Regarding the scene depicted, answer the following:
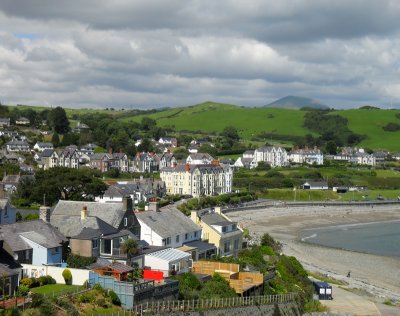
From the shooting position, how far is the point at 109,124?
167 meters

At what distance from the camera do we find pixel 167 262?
3619 centimetres

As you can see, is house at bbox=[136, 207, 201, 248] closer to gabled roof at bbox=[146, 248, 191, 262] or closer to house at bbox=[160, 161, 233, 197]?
gabled roof at bbox=[146, 248, 191, 262]

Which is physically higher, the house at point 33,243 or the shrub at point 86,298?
the house at point 33,243

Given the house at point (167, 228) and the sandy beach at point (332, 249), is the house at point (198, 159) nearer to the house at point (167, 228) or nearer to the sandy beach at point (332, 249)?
the sandy beach at point (332, 249)

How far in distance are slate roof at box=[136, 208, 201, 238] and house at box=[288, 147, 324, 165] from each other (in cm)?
12734

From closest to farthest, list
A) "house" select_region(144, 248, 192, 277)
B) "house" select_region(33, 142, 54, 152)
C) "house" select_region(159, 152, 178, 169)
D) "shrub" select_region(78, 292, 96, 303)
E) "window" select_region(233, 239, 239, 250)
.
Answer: "shrub" select_region(78, 292, 96, 303)
"house" select_region(144, 248, 192, 277)
"window" select_region(233, 239, 239, 250)
"house" select_region(33, 142, 54, 152)
"house" select_region(159, 152, 178, 169)

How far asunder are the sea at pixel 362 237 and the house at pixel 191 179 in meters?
27.1

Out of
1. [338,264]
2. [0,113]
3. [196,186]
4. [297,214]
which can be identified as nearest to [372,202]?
[297,214]

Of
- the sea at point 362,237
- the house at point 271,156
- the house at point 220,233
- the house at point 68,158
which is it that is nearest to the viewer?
the house at point 220,233

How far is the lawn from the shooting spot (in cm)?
2742

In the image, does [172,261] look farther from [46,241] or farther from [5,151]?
[5,151]

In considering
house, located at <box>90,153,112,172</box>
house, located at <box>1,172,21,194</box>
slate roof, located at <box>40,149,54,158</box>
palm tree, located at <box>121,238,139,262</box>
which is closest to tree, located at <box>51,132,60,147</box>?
slate roof, located at <box>40,149,54,158</box>

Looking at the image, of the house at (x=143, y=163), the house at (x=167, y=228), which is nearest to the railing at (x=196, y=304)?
the house at (x=167, y=228)

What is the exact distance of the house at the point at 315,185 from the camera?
13800 centimetres
